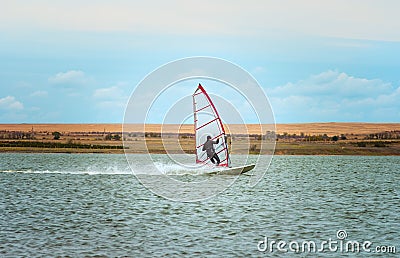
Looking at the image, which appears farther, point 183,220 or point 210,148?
point 210,148

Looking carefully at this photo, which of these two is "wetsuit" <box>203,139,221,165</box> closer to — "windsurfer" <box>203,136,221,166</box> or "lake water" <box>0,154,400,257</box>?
"windsurfer" <box>203,136,221,166</box>

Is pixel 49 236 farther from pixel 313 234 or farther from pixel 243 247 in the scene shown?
pixel 313 234

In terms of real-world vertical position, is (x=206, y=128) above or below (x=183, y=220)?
above

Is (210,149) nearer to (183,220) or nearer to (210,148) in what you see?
(210,148)

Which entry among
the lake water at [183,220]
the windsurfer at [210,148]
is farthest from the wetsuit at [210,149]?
the lake water at [183,220]

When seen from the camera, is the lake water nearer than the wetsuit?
Yes

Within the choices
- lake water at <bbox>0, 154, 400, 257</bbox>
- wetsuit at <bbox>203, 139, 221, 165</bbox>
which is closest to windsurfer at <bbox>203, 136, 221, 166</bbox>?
wetsuit at <bbox>203, 139, 221, 165</bbox>

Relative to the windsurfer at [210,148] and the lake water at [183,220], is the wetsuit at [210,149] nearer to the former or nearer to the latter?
the windsurfer at [210,148]

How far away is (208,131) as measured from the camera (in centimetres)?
3722

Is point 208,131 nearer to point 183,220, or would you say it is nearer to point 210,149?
point 210,149

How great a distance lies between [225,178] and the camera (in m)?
37.6

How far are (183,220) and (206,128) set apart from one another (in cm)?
1565

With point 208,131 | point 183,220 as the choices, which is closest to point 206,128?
point 208,131

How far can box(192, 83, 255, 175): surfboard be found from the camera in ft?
119
